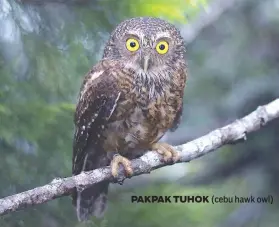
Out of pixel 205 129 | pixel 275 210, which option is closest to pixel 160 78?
pixel 205 129

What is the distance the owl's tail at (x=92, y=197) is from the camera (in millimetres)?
1294

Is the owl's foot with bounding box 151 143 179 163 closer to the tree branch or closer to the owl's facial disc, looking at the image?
the tree branch

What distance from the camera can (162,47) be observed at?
1.30 m

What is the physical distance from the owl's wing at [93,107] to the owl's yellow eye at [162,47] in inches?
4.2

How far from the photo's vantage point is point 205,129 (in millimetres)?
1377

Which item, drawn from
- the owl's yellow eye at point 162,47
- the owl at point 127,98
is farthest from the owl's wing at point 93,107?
the owl's yellow eye at point 162,47

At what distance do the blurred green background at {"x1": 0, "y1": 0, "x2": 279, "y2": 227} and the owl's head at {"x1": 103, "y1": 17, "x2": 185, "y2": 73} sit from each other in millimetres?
60

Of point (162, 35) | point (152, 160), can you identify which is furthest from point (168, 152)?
point (162, 35)

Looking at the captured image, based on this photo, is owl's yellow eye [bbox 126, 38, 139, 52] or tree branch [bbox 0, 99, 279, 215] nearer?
tree branch [bbox 0, 99, 279, 215]

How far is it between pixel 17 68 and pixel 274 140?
0.66 meters

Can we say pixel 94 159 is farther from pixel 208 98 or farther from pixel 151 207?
pixel 208 98

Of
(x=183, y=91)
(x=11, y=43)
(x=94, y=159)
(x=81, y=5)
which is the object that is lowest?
(x=94, y=159)

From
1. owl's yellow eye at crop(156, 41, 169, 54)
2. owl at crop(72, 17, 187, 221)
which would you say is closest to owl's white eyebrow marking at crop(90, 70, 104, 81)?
owl at crop(72, 17, 187, 221)

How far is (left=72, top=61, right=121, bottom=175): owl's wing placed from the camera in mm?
1267
